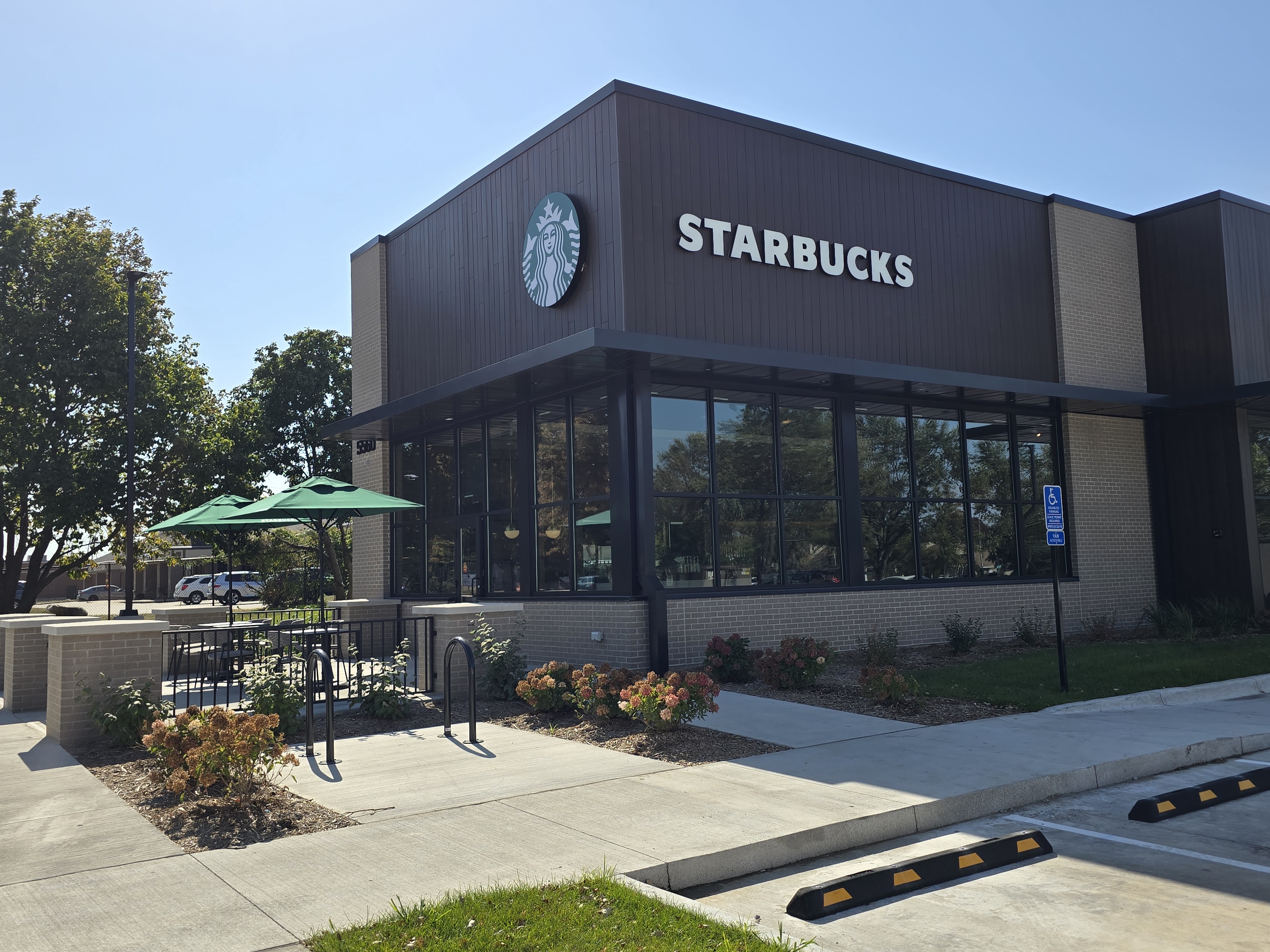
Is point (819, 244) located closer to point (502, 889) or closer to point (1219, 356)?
point (1219, 356)

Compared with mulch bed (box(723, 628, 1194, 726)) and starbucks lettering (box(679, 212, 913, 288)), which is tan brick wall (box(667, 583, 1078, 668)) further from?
starbucks lettering (box(679, 212, 913, 288))

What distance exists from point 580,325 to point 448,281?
205 inches

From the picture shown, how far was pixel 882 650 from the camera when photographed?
14523 mm

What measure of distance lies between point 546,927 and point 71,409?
1165 inches

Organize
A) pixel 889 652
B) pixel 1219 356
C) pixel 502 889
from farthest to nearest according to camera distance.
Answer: pixel 1219 356, pixel 889 652, pixel 502 889

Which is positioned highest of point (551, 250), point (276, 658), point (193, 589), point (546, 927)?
point (551, 250)

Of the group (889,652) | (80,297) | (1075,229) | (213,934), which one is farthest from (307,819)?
(80,297)

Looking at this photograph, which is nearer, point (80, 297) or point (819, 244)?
point (819, 244)

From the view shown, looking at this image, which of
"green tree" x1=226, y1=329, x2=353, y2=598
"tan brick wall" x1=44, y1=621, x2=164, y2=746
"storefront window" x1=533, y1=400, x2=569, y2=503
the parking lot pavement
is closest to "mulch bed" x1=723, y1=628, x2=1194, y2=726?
the parking lot pavement

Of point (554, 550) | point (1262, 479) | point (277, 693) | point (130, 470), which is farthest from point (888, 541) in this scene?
point (130, 470)

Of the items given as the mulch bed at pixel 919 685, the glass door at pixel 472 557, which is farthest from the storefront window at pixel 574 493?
A: the mulch bed at pixel 919 685

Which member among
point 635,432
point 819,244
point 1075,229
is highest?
point 1075,229

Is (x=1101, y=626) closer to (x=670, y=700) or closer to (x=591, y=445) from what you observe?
(x=591, y=445)

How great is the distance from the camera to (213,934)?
481 cm
